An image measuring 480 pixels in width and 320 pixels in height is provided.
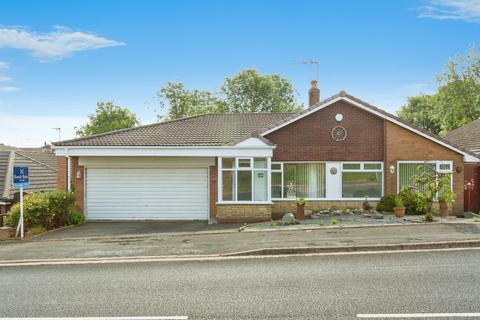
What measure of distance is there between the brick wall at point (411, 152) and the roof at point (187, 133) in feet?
19.9

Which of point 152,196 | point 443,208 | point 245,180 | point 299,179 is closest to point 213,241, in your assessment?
point 245,180

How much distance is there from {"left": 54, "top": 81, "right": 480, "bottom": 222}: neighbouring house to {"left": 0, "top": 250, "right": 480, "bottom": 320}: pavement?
25.8ft

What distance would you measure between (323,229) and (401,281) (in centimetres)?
565

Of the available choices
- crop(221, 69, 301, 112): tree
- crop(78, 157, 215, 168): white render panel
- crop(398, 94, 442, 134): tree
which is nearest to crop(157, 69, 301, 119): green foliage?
crop(221, 69, 301, 112): tree

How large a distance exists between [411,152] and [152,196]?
36.7 ft

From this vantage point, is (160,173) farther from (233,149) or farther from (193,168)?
(233,149)

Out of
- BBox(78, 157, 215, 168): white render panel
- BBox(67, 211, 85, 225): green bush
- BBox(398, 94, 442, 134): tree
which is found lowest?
BBox(67, 211, 85, 225): green bush

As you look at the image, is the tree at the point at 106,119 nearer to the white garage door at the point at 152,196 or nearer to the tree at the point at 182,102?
the tree at the point at 182,102

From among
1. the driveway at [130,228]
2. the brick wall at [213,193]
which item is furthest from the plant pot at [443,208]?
the brick wall at [213,193]

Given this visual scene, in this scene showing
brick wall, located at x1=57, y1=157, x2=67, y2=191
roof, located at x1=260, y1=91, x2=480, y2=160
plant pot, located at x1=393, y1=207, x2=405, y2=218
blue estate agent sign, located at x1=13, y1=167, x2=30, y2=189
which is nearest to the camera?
blue estate agent sign, located at x1=13, y1=167, x2=30, y2=189

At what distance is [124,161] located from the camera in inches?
677

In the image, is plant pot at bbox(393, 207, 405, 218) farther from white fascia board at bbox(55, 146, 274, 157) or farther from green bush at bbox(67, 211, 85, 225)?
green bush at bbox(67, 211, 85, 225)

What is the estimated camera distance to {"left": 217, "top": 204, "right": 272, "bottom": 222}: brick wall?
15.9m

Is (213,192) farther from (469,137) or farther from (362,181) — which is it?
(469,137)
